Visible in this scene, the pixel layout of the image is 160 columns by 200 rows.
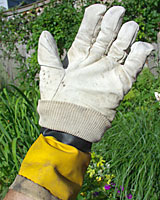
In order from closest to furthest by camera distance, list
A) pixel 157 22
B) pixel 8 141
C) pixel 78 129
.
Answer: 1. pixel 78 129
2. pixel 8 141
3. pixel 157 22

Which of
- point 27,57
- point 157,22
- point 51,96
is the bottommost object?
point 27,57

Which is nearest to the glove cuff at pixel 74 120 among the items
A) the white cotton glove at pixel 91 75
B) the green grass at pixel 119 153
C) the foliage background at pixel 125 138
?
the white cotton glove at pixel 91 75

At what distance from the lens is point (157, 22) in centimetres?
371

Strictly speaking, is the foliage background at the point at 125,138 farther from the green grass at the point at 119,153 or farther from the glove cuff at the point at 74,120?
the glove cuff at the point at 74,120

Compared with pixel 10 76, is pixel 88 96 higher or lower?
higher

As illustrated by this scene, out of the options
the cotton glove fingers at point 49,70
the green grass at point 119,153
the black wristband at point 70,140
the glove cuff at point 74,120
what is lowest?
the green grass at point 119,153

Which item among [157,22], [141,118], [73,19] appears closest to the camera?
[141,118]

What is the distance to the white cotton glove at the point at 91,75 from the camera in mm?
985

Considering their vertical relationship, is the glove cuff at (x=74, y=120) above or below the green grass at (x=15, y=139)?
above

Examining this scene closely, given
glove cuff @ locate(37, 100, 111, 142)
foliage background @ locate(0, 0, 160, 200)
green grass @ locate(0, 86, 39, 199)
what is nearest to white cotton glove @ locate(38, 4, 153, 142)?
glove cuff @ locate(37, 100, 111, 142)

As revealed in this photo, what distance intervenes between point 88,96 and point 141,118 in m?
1.61

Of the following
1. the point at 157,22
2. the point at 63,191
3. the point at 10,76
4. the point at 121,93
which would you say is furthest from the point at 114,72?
the point at 10,76

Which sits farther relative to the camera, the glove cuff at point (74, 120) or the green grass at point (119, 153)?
the green grass at point (119, 153)

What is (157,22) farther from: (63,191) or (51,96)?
(63,191)
